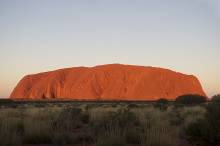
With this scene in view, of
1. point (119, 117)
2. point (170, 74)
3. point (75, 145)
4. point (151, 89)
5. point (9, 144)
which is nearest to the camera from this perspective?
point (9, 144)

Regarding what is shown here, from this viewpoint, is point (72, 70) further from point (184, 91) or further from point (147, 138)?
point (147, 138)

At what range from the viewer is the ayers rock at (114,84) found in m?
112

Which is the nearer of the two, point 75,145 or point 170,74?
point 75,145

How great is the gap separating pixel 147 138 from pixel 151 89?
338 feet

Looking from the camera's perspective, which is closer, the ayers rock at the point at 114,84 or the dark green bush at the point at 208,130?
the dark green bush at the point at 208,130

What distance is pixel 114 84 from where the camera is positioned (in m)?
116

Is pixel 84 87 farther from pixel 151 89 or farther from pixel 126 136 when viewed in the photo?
pixel 126 136

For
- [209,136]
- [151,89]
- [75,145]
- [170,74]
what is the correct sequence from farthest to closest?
1. [170,74]
2. [151,89]
3. [209,136]
4. [75,145]

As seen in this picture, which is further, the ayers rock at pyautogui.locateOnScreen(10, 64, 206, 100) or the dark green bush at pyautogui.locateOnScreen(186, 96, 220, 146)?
the ayers rock at pyautogui.locateOnScreen(10, 64, 206, 100)

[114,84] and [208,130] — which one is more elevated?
[114,84]

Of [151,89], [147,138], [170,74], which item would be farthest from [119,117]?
[170,74]

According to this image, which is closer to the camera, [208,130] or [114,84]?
[208,130]

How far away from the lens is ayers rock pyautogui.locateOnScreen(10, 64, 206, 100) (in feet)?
367

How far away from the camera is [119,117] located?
12898 mm
